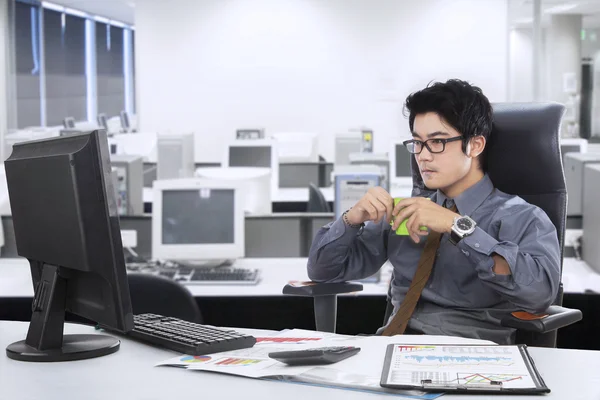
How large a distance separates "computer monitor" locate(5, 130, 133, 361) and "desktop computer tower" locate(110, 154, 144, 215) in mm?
2394

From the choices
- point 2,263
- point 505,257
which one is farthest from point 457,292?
point 2,263

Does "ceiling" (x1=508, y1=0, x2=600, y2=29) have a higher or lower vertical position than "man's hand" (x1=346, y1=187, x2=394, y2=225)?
higher

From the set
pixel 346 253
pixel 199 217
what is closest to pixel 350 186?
pixel 199 217

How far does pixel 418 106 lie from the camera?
7.57 ft

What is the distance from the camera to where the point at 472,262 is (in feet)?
7.09

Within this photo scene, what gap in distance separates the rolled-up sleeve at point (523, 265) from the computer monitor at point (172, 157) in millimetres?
4673

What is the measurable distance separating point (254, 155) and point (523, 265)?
14.1 feet

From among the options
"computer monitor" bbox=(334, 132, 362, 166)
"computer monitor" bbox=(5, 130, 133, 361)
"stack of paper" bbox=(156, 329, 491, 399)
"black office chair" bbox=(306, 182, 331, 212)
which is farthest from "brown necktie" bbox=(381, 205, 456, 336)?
"computer monitor" bbox=(334, 132, 362, 166)

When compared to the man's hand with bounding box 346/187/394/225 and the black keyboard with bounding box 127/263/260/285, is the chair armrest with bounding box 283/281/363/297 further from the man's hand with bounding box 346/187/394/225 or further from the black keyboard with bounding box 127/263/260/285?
the black keyboard with bounding box 127/263/260/285

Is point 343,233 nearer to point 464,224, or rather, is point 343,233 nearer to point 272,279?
point 464,224

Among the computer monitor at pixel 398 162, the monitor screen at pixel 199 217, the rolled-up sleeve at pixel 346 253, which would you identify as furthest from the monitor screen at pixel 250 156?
the rolled-up sleeve at pixel 346 253

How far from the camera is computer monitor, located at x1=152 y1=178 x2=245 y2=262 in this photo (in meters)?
3.75

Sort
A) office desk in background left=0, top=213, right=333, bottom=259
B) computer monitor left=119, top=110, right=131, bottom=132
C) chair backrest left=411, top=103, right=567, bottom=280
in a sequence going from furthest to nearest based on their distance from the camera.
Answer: computer monitor left=119, top=110, right=131, bottom=132 → office desk in background left=0, top=213, right=333, bottom=259 → chair backrest left=411, top=103, right=567, bottom=280

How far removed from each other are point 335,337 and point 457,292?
581 mm
